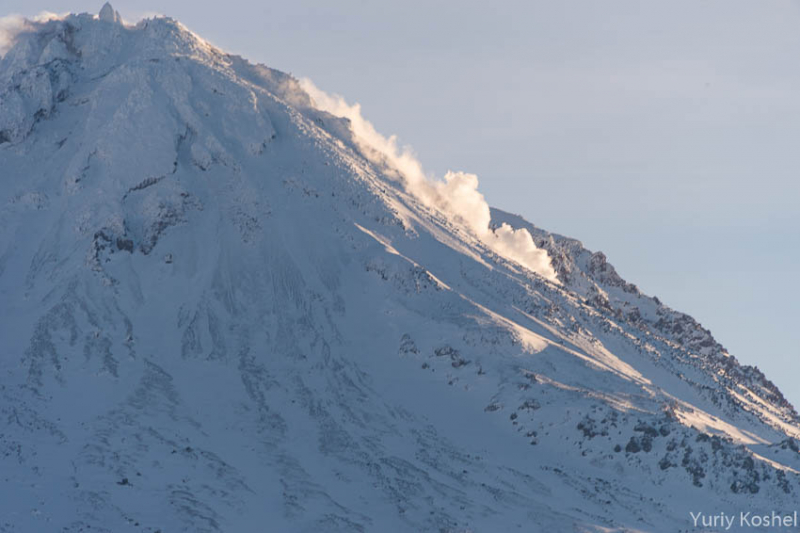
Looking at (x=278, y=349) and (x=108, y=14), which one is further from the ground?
(x=108, y=14)

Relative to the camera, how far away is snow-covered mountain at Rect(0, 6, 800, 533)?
226 ft

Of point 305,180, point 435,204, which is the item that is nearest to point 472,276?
point 305,180

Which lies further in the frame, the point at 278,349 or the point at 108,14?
the point at 108,14

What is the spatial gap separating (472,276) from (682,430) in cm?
3287

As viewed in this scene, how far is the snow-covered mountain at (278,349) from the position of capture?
68938mm

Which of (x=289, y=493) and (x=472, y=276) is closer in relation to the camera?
(x=289, y=493)

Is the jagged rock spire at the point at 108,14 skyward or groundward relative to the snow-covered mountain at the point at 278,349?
skyward

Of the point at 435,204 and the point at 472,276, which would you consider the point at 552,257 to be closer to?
the point at 435,204

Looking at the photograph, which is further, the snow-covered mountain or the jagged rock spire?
the jagged rock spire

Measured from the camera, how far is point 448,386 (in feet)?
302

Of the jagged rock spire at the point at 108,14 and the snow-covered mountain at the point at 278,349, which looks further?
the jagged rock spire at the point at 108,14

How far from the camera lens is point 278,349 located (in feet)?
308

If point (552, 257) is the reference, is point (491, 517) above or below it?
below

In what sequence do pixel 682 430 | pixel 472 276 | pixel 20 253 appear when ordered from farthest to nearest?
1. pixel 472 276
2. pixel 20 253
3. pixel 682 430
